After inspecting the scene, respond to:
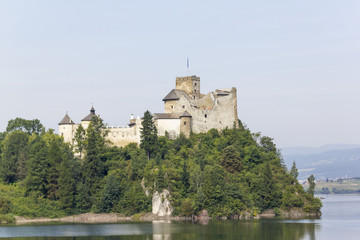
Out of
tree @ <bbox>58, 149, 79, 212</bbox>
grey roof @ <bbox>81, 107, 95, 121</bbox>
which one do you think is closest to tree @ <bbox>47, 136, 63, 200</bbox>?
tree @ <bbox>58, 149, 79, 212</bbox>

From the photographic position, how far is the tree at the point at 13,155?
86.5 metres

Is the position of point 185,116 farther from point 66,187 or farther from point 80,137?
point 66,187

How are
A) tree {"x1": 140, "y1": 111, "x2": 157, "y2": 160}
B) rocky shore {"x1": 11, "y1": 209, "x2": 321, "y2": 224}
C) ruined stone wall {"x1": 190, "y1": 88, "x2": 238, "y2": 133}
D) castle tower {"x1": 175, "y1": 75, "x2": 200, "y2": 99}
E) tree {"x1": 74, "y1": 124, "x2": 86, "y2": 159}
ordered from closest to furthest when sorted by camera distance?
rocky shore {"x1": 11, "y1": 209, "x2": 321, "y2": 224}
tree {"x1": 140, "y1": 111, "x2": 157, "y2": 160}
tree {"x1": 74, "y1": 124, "x2": 86, "y2": 159}
ruined stone wall {"x1": 190, "y1": 88, "x2": 238, "y2": 133}
castle tower {"x1": 175, "y1": 75, "x2": 200, "y2": 99}

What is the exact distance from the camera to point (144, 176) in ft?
262

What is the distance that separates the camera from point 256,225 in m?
67.2

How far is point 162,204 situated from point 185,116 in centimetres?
1460

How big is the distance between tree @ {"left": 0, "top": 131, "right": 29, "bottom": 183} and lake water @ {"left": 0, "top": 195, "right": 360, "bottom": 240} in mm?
17692

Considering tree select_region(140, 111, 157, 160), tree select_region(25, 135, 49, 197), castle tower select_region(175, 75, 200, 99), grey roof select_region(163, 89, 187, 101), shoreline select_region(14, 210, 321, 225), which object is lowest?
shoreline select_region(14, 210, 321, 225)

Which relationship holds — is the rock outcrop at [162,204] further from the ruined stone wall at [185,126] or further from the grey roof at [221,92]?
the grey roof at [221,92]

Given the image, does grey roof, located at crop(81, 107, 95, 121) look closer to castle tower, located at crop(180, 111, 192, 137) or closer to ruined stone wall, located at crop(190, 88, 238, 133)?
castle tower, located at crop(180, 111, 192, 137)

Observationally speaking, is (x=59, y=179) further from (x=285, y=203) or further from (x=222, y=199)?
(x=285, y=203)

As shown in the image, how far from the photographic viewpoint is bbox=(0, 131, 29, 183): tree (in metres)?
86.5

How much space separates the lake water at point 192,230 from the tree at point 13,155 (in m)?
17.7

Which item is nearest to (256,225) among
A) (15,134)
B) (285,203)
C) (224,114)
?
(285,203)
